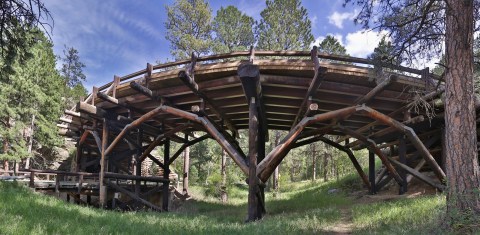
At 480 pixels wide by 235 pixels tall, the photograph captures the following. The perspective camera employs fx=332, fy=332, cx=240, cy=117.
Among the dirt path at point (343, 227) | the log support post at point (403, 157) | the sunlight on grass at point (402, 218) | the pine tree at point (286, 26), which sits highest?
the pine tree at point (286, 26)

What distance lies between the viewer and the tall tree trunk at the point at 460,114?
6070 mm

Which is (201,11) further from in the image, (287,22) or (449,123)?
(449,123)

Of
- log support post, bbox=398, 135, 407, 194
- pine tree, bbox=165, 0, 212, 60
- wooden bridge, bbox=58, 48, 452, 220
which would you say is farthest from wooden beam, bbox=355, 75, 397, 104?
pine tree, bbox=165, 0, 212, 60

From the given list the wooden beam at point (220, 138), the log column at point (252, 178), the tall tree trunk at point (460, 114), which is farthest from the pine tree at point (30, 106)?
the tall tree trunk at point (460, 114)

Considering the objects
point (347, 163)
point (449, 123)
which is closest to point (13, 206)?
point (449, 123)

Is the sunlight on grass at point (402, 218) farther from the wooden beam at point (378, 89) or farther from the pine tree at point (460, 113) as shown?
the wooden beam at point (378, 89)

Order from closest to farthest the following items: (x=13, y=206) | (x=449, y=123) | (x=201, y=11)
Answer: (x=449, y=123) < (x=13, y=206) < (x=201, y=11)

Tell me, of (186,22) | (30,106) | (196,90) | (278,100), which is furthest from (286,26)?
(30,106)

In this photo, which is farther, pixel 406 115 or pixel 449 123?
pixel 406 115

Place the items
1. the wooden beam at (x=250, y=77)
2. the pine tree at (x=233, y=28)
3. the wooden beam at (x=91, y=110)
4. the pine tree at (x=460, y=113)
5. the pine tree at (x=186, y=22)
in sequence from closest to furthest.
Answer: the pine tree at (x=460, y=113)
the wooden beam at (x=250, y=77)
the wooden beam at (x=91, y=110)
the pine tree at (x=233, y=28)
the pine tree at (x=186, y=22)

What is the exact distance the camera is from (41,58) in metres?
26.9

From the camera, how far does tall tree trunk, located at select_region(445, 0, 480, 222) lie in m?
6.07

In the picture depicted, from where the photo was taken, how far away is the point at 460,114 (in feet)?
21.1

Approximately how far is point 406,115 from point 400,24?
5603mm
